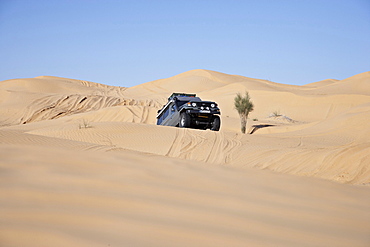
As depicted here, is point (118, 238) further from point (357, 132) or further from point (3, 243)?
point (357, 132)

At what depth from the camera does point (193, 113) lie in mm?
14570

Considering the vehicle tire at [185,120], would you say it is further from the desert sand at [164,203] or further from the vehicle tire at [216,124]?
the desert sand at [164,203]

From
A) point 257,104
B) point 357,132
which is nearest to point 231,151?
point 357,132

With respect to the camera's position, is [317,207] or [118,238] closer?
[118,238]

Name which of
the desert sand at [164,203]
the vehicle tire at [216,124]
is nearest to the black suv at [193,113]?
the vehicle tire at [216,124]

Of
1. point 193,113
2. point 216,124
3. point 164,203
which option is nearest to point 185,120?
point 193,113

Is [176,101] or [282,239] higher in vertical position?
[176,101]

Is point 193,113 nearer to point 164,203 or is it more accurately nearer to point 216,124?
point 216,124

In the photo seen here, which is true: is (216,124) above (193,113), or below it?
below

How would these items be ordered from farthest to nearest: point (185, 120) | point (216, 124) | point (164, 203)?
1. point (216, 124)
2. point (185, 120)
3. point (164, 203)

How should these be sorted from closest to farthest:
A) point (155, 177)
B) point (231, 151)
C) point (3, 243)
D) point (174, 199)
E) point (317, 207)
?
point (3, 243)
point (174, 199)
point (317, 207)
point (155, 177)
point (231, 151)

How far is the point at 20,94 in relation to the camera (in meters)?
38.7

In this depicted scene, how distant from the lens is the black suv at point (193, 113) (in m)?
14.5

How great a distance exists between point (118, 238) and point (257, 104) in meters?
44.6
